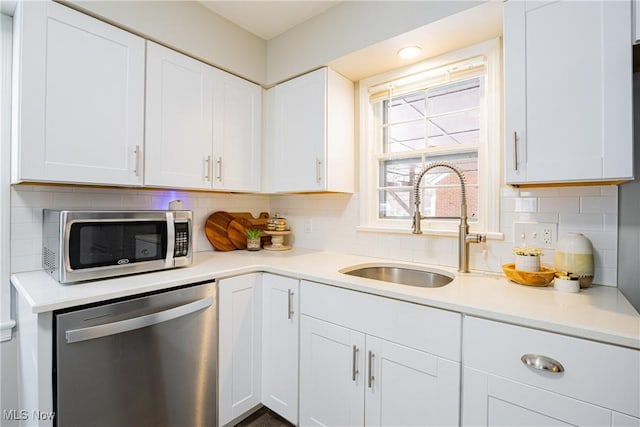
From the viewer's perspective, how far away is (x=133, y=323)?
4.18 ft

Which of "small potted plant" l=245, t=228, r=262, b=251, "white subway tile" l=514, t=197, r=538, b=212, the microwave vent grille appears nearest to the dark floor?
"small potted plant" l=245, t=228, r=262, b=251

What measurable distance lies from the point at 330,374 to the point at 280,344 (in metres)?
0.36

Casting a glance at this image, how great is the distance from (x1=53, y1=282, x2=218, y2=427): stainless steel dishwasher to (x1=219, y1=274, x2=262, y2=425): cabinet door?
0.05 meters

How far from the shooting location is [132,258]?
1.50 m

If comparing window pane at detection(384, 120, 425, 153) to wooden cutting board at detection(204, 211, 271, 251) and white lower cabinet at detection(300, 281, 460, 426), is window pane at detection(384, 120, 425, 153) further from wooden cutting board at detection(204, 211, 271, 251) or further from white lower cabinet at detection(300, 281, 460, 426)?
wooden cutting board at detection(204, 211, 271, 251)

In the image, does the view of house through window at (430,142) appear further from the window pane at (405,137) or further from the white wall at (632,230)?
the white wall at (632,230)

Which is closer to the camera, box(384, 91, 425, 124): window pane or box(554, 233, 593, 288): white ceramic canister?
box(554, 233, 593, 288): white ceramic canister

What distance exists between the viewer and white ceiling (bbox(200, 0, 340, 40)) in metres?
1.87

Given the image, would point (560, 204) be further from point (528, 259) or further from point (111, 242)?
point (111, 242)

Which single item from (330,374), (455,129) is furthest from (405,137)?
(330,374)

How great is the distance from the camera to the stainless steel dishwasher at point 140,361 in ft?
3.76

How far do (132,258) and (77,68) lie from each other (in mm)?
929

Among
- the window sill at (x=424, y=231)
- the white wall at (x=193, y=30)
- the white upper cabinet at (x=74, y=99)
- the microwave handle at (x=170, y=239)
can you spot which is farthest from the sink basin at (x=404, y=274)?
the white wall at (x=193, y=30)

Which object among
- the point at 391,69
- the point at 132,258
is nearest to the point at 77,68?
the point at 132,258
